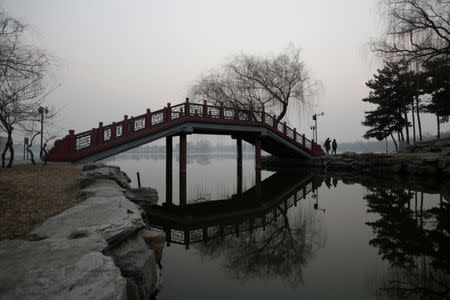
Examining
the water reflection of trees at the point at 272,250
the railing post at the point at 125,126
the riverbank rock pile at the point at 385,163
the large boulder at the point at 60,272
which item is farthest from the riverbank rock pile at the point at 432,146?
the large boulder at the point at 60,272

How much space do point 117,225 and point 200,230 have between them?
13.2 feet

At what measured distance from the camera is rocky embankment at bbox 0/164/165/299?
277cm

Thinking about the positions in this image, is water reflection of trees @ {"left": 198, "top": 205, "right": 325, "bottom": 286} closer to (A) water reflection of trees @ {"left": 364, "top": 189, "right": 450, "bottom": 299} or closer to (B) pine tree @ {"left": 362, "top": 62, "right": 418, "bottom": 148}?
(A) water reflection of trees @ {"left": 364, "top": 189, "right": 450, "bottom": 299}

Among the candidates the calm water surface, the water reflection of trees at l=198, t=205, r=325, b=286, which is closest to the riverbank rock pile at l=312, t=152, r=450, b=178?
the calm water surface

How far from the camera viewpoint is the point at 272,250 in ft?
21.5

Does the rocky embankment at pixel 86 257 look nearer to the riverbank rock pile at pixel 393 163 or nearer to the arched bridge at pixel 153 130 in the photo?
the arched bridge at pixel 153 130

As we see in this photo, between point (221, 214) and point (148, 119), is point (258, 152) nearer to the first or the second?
point (148, 119)

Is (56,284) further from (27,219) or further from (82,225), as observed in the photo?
(27,219)

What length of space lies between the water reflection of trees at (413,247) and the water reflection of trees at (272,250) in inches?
55.5

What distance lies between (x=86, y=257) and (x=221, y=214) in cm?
731

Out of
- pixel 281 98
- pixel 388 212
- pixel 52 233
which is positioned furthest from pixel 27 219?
pixel 281 98

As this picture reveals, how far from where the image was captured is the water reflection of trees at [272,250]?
543 centimetres

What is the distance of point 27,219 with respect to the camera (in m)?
5.14

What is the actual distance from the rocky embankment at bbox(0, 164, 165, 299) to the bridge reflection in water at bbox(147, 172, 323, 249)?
243 centimetres
